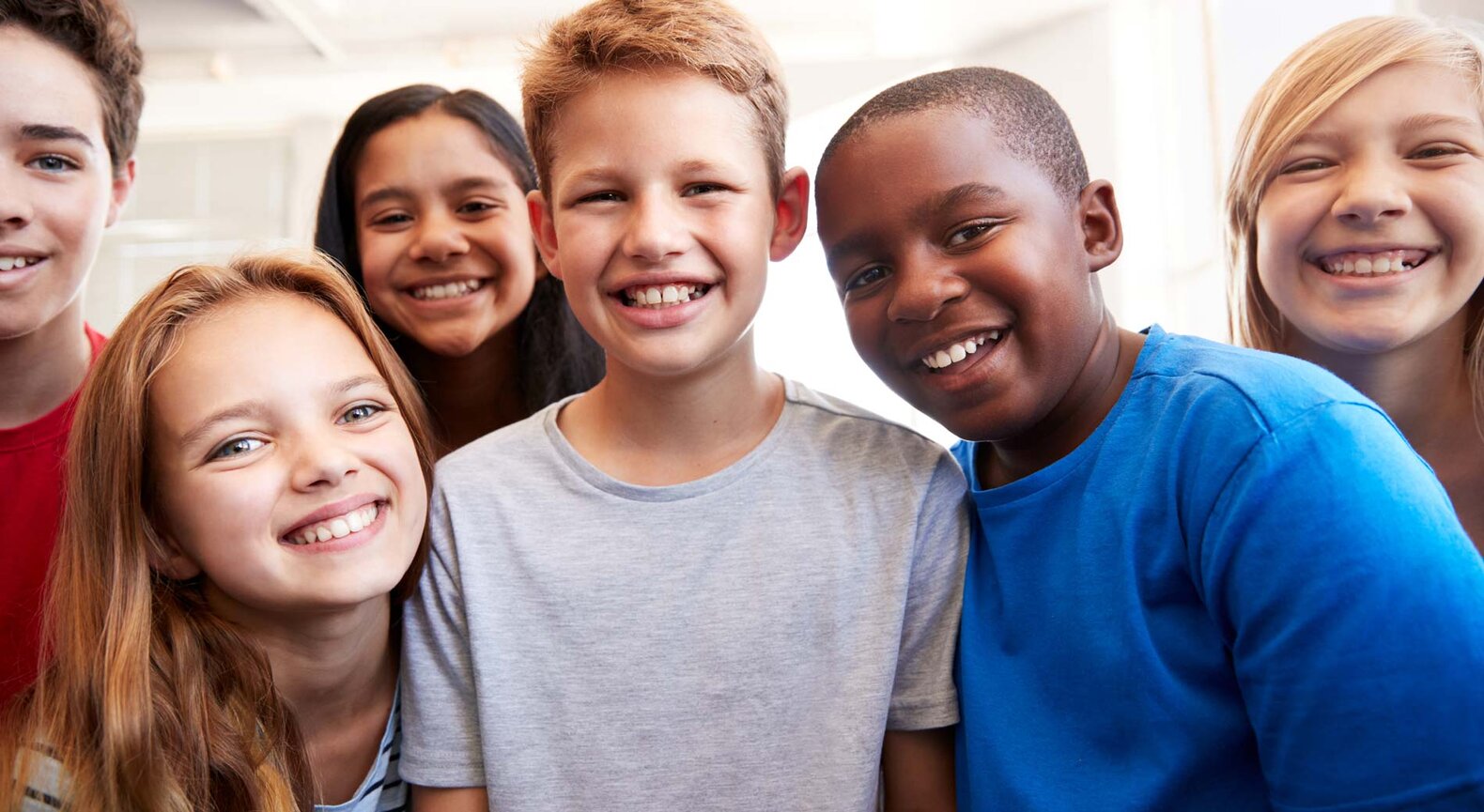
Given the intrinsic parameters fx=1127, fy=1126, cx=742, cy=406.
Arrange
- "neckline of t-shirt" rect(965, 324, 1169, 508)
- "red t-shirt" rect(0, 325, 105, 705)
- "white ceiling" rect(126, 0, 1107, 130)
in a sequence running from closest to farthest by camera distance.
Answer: "neckline of t-shirt" rect(965, 324, 1169, 508) → "red t-shirt" rect(0, 325, 105, 705) → "white ceiling" rect(126, 0, 1107, 130)

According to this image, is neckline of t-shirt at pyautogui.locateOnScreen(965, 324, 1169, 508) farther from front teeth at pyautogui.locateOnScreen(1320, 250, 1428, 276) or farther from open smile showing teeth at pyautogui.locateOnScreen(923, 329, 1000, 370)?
front teeth at pyautogui.locateOnScreen(1320, 250, 1428, 276)

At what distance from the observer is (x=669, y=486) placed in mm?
1378

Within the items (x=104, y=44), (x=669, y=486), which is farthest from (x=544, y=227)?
(x=104, y=44)

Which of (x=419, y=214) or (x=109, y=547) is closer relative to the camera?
(x=109, y=547)

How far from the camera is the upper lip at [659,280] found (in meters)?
1.30

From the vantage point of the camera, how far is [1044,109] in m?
1.33

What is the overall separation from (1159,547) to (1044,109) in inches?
21.1

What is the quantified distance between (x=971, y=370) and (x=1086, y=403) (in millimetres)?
139

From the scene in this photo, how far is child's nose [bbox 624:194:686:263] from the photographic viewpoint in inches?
50.3

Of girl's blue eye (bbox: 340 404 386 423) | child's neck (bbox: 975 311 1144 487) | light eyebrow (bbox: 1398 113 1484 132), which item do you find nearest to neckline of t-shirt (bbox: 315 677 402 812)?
girl's blue eye (bbox: 340 404 386 423)

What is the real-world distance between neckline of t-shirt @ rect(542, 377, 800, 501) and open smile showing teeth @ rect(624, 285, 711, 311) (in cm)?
21

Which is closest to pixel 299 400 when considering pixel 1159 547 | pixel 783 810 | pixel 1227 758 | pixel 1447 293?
pixel 783 810

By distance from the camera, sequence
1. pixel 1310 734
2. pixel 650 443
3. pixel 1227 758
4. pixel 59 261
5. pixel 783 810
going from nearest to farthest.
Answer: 1. pixel 1310 734
2. pixel 1227 758
3. pixel 783 810
4. pixel 650 443
5. pixel 59 261

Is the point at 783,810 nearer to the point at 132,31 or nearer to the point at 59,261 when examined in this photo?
the point at 59,261
